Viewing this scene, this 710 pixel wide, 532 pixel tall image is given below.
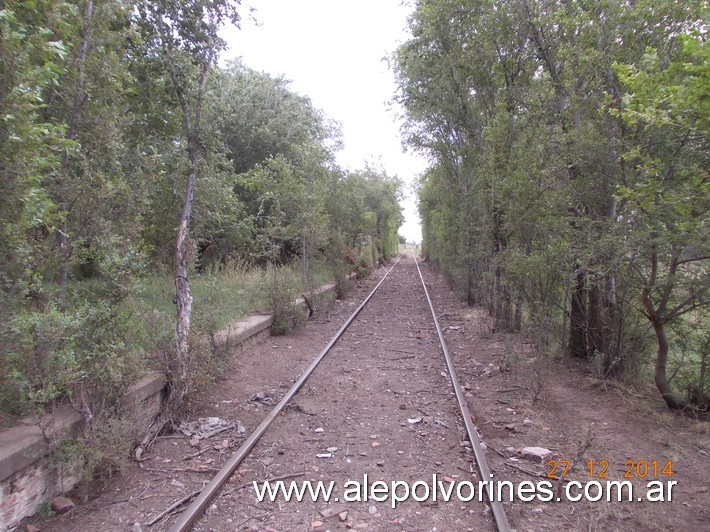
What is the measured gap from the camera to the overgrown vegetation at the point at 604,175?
13.4ft

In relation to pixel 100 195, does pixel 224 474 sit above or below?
below

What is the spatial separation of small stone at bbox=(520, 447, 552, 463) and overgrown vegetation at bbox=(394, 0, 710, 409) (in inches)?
79.0

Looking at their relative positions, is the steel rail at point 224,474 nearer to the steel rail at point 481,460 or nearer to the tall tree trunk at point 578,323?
the steel rail at point 481,460

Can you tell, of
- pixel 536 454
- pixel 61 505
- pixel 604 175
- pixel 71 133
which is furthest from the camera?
pixel 604 175

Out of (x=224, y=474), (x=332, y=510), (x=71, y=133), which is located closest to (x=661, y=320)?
(x=332, y=510)

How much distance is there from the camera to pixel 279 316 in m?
9.96

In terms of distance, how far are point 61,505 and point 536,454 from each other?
4098mm

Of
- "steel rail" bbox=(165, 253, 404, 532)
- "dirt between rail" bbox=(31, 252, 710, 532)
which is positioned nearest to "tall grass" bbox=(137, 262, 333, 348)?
"dirt between rail" bbox=(31, 252, 710, 532)

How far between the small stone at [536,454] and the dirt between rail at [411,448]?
0.22ft

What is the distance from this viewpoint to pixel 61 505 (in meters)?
3.39

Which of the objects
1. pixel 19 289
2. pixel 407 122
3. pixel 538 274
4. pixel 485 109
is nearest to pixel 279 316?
pixel 538 274

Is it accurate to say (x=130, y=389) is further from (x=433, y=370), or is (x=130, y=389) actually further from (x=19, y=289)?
(x=433, y=370)

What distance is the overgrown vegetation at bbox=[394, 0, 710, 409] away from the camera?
4074 millimetres

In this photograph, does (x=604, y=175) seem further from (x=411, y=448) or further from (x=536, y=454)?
(x=411, y=448)
